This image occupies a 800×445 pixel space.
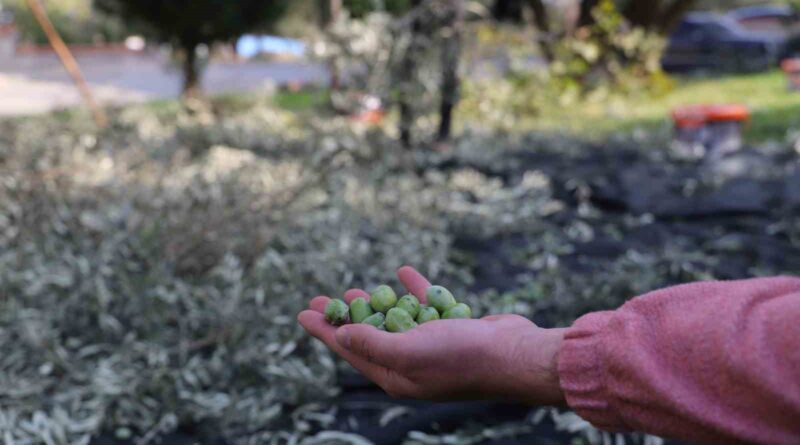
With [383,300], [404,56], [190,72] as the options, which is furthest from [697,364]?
[190,72]

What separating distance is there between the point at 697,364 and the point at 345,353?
28.0 inches

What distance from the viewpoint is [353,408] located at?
3.02m

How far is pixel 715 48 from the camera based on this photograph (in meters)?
16.7

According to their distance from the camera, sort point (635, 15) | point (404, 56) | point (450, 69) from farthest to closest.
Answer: point (635, 15) → point (450, 69) → point (404, 56)

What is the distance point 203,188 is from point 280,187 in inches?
17.0

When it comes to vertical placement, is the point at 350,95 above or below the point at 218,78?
above

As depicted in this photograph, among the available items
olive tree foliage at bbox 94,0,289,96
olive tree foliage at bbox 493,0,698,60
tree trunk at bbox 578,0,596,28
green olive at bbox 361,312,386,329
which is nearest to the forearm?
green olive at bbox 361,312,386,329

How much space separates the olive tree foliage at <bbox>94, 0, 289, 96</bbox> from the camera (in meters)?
8.67

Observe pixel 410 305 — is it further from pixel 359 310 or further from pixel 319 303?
pixel 319 303

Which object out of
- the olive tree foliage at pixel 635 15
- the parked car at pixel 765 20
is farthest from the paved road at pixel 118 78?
Answer: the parked car at pixel 765 20

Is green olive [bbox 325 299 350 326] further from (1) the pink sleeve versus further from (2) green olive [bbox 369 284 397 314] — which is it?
(1) the pink sleeve

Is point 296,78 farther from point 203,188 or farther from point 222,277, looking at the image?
point 222,277

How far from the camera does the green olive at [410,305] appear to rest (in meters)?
1.83

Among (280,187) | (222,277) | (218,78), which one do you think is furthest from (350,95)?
(218,78)
